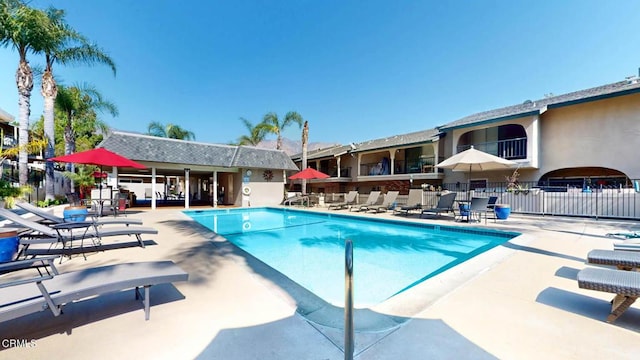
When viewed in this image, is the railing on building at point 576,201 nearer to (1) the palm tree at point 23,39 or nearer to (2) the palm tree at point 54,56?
(1) the palm tree at point 23,39

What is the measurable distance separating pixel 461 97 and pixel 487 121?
19.2 feet

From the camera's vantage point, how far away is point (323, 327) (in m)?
2.54

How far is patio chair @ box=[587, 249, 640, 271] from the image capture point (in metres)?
3.26

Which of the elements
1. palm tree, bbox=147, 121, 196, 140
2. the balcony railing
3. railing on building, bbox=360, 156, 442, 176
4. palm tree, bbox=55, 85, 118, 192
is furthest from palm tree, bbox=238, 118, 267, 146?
the balcony railing

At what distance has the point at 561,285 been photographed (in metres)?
3.58

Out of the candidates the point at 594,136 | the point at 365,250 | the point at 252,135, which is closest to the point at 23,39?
the point at 252,135

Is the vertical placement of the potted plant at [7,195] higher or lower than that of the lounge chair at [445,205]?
higher

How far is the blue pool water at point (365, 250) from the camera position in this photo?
5.03 m

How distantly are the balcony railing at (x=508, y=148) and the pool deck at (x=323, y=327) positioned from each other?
14.9 m

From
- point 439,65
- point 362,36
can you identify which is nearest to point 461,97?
point 439,65

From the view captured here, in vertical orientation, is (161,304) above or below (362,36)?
below

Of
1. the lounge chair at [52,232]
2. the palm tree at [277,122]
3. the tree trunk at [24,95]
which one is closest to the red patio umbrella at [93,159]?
the lounge chair at [52,232]

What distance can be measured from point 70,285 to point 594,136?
2102cm

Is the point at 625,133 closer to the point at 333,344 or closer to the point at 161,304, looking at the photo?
the point at 333,344
